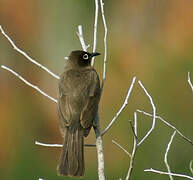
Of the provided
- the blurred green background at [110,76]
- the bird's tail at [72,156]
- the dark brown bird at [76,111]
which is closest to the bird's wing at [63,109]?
the dark brown bird at [76,111]

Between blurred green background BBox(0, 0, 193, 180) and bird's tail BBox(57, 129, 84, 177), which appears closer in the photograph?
bird's tail BBox(57, 129, 84, 177)

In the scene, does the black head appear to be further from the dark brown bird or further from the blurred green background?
the blurred green background

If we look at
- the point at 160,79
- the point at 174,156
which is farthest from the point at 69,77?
the point at 160,79

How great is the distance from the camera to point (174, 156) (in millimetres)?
Answer: 15273

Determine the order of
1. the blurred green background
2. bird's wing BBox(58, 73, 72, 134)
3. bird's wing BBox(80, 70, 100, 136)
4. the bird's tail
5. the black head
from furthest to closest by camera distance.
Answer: the blurred green background < the black head < bird's wing BBox(58, 73, 72, 134) < bird's wing BBox(80, 70, 100, 136) < the bird's tail

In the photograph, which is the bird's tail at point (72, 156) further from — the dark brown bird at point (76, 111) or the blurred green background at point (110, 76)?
the blurred green background at point (110, 76)

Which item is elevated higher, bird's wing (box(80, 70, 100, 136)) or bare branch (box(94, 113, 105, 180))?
bird's wing (box(80, 70, 100, 136))

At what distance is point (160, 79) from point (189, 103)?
237cm

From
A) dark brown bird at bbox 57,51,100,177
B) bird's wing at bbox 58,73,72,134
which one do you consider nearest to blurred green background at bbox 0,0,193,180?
dark brown bird at bbox 57,51,100,177

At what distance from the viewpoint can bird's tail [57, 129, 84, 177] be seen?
6578 mm

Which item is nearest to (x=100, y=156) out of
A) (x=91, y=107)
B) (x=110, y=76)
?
(x=91, y=107)

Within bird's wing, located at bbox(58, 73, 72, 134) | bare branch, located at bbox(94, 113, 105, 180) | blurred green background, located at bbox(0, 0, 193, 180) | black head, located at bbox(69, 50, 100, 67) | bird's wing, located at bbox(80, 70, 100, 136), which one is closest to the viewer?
bare branch, located at bbox(94, 113, 105, 180)

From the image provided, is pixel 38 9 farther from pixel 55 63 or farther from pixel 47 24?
pixel 55 63

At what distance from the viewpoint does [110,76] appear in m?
20.9
